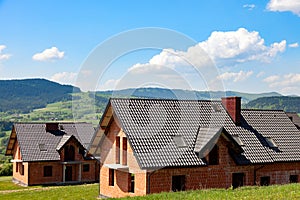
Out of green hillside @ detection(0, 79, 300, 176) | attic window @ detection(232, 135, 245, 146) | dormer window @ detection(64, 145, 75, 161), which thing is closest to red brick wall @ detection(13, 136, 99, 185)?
dormer window @ detection(64, 145, 75, 161)

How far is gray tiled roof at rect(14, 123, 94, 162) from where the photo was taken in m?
38.2

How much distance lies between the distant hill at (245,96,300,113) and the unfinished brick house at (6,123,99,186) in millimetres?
105231

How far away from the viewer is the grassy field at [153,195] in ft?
49.9

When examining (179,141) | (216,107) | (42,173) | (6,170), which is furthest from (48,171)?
(179,141)

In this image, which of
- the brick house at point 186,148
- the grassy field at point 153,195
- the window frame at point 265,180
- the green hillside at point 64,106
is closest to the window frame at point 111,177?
the brick house at point 186,148

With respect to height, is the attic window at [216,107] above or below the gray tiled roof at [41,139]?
above

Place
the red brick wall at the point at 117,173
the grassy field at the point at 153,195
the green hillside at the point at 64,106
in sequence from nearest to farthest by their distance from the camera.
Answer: the grassy field at the point at 153,195 < the red brick wall at the point at 117,173 < the green hillside at the point at 64,106

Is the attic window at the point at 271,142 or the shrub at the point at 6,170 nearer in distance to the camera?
the attic window at the point at 271,142

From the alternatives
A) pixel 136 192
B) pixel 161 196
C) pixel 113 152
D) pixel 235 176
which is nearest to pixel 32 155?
pixel 113 152

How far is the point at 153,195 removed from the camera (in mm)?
16422

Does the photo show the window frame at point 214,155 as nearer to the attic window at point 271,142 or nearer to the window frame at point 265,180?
the window frame at point 265,180

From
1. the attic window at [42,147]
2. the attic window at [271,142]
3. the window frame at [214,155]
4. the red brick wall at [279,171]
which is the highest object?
the attic window at [271,142]

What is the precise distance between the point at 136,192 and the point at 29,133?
822 inches

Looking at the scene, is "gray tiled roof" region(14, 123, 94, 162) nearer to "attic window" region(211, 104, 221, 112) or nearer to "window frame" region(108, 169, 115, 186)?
"window frame" region(108, 169, 115, 186)
